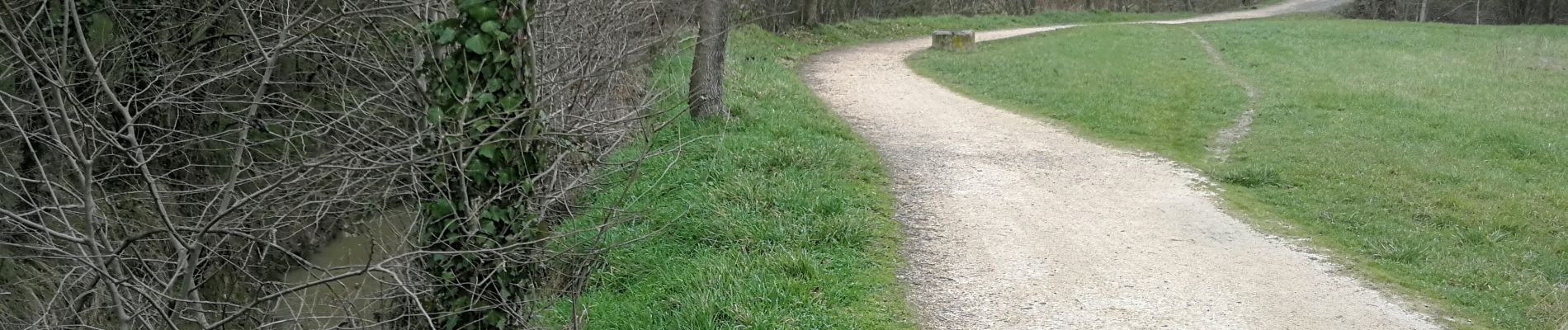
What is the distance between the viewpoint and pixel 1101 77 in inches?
603

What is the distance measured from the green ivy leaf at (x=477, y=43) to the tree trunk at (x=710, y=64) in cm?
533

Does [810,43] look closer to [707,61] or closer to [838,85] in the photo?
[838,85]

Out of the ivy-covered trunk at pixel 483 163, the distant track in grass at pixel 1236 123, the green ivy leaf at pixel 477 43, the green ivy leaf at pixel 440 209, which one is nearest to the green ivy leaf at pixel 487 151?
the ivy-covered trunk at pixel 483 163

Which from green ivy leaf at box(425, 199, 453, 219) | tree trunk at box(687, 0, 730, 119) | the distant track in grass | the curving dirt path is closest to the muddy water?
green ivy leaf at box(425, 199, 453, 219)

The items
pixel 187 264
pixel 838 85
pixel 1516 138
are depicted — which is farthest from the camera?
pixel 838 85

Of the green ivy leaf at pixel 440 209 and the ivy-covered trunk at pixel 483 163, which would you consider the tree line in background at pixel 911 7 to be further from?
the green ivy leaf at pixel 440 209

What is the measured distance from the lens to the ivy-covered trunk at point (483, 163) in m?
5.32

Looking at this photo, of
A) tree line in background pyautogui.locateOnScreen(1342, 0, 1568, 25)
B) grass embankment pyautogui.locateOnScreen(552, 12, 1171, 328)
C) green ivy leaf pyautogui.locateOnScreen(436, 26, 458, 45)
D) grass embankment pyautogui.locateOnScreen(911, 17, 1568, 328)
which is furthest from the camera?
tree line in background pyautogui.locateOnScreen(1342, 0, 1568, 25)

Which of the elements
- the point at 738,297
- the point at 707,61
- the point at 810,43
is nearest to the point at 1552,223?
the point at 738,297

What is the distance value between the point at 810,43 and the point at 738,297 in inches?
592

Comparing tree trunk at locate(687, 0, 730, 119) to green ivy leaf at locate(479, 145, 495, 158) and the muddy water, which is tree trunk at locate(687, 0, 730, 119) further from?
green ivy leaf at locate(479, 145, 495, 158)

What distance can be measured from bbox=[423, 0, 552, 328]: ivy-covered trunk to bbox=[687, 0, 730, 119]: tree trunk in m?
4.98

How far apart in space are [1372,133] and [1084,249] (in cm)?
583

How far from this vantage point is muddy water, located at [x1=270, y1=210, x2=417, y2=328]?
5.79 meters
